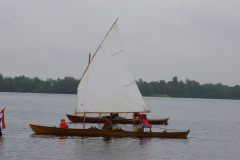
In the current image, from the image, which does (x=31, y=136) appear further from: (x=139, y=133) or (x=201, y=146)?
(x=201, y=146)

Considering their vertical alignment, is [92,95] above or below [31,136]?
above

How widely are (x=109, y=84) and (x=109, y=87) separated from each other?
1.01ft

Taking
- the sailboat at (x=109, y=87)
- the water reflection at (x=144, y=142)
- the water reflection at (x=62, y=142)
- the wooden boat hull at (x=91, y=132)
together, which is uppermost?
the sailboat at (x=109, y=87)

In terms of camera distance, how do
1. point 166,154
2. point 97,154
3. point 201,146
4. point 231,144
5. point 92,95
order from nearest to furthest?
point 97,154 < point 166,154 < point 92,95 < point 201,146 < point 231,144

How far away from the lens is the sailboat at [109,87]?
30.6m

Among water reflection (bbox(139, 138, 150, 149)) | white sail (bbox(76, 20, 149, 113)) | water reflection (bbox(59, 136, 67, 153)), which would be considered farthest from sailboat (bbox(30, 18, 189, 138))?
water reflection (bbox(59, 136, 67, 153))

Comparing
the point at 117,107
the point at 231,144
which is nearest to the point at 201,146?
the point at 231,144

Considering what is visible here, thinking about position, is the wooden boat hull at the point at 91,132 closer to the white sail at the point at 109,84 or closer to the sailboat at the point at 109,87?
the sailboat at the point at 109,87

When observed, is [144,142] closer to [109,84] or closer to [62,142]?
[109,84]

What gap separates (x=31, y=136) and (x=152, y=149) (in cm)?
1375

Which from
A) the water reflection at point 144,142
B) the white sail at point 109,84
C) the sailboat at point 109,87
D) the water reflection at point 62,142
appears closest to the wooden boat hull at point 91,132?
the sailboat at point 109,87

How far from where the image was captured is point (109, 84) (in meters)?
31.2

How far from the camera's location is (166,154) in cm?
2711

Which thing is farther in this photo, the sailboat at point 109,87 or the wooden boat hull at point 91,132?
the wooden boat hull at point 91,132
